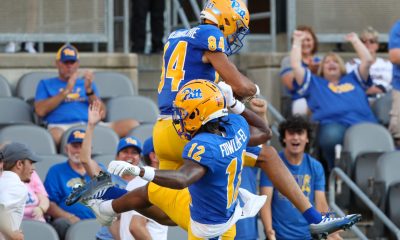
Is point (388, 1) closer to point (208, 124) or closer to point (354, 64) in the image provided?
point (354, 64)

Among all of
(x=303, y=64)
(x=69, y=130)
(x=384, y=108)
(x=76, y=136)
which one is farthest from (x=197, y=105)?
(x=384, y=108)

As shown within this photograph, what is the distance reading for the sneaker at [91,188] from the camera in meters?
9.48

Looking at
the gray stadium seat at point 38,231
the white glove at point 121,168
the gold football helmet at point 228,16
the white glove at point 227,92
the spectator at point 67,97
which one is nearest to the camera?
the white glove at point 121,168

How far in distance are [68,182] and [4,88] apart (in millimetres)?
2054

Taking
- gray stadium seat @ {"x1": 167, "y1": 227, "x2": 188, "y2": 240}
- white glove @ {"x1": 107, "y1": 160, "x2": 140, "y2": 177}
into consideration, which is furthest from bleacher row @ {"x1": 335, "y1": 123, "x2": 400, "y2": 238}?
white glove @ {"x1": 107, "y1": 160, "x2": 140, "y2": 177}

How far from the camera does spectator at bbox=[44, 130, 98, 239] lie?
1170cm

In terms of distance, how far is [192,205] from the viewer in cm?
910

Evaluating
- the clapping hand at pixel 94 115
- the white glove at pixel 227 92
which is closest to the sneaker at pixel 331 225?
the white glove at pixel 227 92

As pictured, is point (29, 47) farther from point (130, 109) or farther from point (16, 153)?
point (16, 153)

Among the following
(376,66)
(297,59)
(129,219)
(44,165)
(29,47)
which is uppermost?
(29,47)

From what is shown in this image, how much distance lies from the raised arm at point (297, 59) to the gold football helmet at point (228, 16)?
14.1ft

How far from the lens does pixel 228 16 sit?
31.1 feet

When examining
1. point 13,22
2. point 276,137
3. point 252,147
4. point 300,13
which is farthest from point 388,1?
point 252,147

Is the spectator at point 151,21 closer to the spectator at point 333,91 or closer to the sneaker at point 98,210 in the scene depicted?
the spectator at point 333,91
